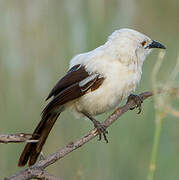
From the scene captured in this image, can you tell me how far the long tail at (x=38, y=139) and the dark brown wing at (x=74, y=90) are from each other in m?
0.08

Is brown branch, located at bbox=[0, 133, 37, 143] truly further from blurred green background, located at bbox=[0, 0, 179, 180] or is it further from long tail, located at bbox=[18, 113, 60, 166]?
blurred green background, located at bbox=[0, 0, 179, 180]

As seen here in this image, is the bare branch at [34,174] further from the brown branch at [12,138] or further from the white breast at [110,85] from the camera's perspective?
the white breast at [110,85]

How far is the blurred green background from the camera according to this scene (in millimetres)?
2582

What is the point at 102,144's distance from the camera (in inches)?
106

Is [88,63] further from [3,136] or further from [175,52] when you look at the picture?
[3,136]

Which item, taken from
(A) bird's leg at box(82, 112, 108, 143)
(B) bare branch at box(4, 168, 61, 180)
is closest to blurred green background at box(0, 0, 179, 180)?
(A) bird's leg at box(82, 112, 108, 143)

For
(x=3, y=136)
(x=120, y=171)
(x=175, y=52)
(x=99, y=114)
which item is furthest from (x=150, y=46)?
(x=3, y=136)

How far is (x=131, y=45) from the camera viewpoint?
2.67m

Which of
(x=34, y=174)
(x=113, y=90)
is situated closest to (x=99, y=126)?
(x=113, y=90)

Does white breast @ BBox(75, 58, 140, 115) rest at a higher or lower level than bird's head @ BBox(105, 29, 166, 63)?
lower

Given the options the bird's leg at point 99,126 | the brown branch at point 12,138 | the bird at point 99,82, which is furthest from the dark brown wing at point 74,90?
the brown branch at point 12,138

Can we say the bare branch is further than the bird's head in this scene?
No

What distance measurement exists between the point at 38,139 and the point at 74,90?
362mm

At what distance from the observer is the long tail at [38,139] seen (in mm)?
2484
